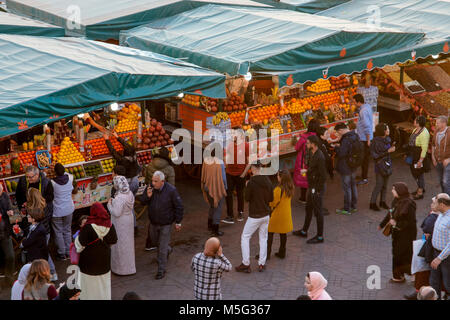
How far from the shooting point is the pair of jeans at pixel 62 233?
1058 centimetres

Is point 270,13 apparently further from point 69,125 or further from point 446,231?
point 446,231

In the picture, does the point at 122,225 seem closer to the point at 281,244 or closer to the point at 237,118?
the point at 281,244

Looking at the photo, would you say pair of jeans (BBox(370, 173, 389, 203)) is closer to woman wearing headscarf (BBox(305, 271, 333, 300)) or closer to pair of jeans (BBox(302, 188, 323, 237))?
pair of jeans (BBox(302, 188, 323, 237))

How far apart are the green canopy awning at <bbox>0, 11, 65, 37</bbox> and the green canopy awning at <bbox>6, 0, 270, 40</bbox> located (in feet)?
1.32

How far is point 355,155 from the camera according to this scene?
1238 centimetres

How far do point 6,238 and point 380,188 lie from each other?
6612mm

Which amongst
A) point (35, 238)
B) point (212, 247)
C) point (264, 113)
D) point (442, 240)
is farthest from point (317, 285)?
point (264, 113)

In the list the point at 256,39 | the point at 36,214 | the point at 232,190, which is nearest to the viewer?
the point at 36,214

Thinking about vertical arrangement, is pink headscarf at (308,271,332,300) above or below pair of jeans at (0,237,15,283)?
above

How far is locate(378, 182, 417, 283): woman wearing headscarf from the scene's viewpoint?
9.50 metres

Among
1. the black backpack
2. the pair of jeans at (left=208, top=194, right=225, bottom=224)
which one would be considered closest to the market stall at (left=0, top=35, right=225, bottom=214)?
the pair of jeans at (left=208, top=194, right=225, bottom=224)

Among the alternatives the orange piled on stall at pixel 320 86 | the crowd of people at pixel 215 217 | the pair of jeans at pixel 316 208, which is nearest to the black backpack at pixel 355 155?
the crowd of people at pixel 215 217

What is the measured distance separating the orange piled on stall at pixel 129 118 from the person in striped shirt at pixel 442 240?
6.41 metres

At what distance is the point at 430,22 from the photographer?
1677 cm
